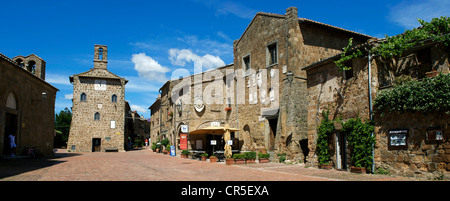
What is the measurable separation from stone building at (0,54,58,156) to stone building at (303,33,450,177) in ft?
47.7

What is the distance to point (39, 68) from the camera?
74.2ft

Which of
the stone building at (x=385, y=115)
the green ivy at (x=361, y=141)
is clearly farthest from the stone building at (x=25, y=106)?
the green ivy at (x=361, y=141)

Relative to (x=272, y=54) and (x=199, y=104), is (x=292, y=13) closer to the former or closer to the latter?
(x=272, y=54)

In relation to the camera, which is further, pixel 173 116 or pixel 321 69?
pixel 173 116

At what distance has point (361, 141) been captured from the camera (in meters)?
11.5

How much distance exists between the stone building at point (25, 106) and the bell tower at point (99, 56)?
15.1 metres

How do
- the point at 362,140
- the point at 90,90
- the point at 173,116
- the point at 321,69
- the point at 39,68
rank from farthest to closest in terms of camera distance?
the point at 90,90, the point at 173,116, the point at 39,68, the point at 321,69, the point at 362,140

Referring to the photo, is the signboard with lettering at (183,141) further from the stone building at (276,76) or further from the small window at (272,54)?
the small window at (272,54)

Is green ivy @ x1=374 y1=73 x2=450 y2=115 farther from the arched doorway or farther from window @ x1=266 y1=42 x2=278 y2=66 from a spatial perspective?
the arched doorway

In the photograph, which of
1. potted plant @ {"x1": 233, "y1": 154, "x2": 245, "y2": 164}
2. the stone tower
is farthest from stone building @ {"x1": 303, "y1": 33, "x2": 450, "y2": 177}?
the stone tower

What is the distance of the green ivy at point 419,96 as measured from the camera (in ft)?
29.5
